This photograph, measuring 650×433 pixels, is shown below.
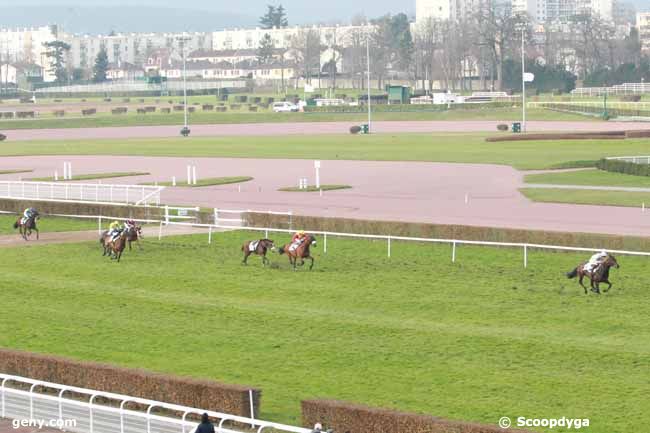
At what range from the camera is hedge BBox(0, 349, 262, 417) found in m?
17.3

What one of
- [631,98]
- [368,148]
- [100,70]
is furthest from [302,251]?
[100,70]

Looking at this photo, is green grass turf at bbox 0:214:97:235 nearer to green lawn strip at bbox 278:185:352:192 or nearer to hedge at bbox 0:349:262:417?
green lawn strip at bbox 278:185:352:192

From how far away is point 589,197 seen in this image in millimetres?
44375

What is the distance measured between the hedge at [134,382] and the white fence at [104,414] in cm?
18

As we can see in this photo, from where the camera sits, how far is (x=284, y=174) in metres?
57.0

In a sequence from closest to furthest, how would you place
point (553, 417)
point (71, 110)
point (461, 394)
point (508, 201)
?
point (553, 417) → point (461, 394) → point (508, 201) → point (71, 110)

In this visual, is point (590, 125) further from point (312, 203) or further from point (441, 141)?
point (312, 203)

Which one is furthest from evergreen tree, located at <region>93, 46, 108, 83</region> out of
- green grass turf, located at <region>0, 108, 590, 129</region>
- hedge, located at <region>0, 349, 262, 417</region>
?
hedge, located at <region>0, 349, 262, 417</region>

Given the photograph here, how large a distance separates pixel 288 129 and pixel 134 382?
260 ft

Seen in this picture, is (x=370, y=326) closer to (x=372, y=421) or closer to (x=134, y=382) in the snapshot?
(x=134, y=382)

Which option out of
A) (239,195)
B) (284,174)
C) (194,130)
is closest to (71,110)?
(194,130)

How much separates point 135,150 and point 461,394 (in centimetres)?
5814
